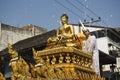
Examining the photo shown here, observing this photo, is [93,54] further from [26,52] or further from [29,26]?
[29,26]

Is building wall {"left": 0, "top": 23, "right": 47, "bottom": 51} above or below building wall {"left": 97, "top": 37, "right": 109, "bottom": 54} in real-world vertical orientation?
above

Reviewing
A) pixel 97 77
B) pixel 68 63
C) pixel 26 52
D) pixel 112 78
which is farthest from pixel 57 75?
pixel 112 78

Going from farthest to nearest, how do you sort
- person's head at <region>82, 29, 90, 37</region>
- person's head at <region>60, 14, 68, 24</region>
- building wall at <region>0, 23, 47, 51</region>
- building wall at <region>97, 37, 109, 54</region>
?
building wall at <region>0, 23, 47, 51</region> → building wall at <region>97, 37, 109, 54</region> → person's head at <region>82, 29, 90, 37</region> → person's head at <region>60, 14, 68, 24</region>

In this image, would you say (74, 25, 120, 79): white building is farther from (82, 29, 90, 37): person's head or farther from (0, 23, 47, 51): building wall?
(82, 29, 90, 37): person's head

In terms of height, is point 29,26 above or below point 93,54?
above

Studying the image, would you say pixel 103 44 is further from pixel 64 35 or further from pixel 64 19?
pixel 64 35

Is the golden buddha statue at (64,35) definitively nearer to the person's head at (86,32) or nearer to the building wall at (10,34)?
the person's head at (86,32)

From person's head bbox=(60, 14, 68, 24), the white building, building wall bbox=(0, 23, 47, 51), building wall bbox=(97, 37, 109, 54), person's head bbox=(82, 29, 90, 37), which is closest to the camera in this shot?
person's head bbox=(60, 14, 68, 24)

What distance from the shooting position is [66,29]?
6.13m

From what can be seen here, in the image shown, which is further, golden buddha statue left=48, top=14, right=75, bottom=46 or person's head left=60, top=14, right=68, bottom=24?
person's head left=60, top=14, right=68, bottom=24

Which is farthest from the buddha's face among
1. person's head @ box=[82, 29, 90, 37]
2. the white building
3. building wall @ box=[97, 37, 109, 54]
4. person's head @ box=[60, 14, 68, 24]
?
building wall @ box=[97, 37, 109, 54]

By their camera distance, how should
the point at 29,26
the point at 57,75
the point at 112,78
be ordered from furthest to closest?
the point at 29,26 < the point at 112,78 < the point at 57,75

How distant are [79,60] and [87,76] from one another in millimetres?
356

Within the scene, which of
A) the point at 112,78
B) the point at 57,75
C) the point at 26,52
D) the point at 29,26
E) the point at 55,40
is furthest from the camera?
the point at 29,26
